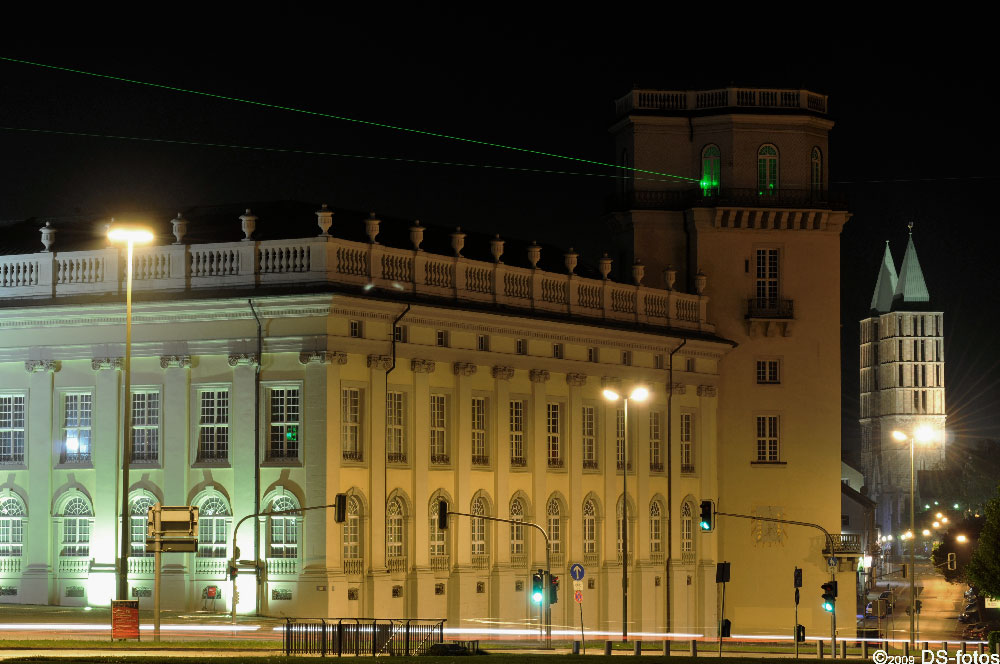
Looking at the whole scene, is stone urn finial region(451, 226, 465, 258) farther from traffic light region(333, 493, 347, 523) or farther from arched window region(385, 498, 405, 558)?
traffic light region(333, 493, 347, 523)

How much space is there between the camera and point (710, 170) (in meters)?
100

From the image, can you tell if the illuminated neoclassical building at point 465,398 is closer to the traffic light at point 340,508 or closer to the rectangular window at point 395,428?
the rectangular window at point 395,428

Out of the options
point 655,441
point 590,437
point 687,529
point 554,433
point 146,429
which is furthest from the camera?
point 687,529

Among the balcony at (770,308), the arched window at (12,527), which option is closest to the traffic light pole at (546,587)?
the arched window at (12,527)

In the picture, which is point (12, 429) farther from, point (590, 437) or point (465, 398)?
point (590, 437)

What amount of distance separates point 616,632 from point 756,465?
15.8 m

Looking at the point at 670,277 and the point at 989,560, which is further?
the point at 670,277

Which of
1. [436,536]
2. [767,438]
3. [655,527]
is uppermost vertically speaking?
[767,438]

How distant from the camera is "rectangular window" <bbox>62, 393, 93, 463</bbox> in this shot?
246ft

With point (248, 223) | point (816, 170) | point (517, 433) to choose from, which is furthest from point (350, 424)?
point (816, 170)

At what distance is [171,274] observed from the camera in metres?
74.1

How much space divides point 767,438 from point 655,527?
962 centimetres

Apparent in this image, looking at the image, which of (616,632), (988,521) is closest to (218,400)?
(616,632)

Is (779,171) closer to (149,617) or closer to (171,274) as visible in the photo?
(171,274)
